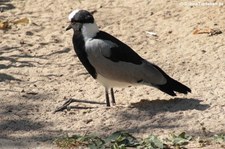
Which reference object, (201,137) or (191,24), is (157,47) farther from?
(201,137)

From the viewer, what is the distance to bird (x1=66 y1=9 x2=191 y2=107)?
670 centimetres

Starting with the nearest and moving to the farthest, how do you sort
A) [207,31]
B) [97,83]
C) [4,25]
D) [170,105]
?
[170,105], [97,83], [207,31], [4,25]

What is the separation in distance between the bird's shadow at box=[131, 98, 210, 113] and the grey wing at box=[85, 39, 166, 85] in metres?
0.21

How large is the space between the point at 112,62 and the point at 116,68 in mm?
76

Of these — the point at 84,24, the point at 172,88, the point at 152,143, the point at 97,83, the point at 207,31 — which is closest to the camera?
the point at 152,143

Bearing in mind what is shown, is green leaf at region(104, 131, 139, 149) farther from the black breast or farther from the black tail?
the black breast

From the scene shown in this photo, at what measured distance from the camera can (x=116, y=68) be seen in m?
6.75

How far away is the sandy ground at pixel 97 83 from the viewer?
6.16 metres

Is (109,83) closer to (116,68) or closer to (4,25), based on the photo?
(116,68)

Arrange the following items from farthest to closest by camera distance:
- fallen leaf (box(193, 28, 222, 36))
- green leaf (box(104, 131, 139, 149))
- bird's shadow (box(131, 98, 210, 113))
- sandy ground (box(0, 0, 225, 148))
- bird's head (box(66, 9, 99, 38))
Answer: fallen leaf (box(193, 28, 222, 36)) < bird's head (box(66, 9, 99, 38)) < bird's shadow (box(131, 98, 210, 113)) < sandy ground (box(0, 0, 225, 148)) < green leaf (box(104, 131, 139, 149))

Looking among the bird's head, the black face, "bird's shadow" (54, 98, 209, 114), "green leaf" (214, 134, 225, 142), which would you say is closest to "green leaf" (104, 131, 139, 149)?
"green leaf" (214, 134, 225, 142)

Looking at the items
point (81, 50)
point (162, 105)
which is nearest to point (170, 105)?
point (162, 105)

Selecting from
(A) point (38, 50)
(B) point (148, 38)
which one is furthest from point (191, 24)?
(A) point (38, 50)

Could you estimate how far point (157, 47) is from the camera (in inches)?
328
